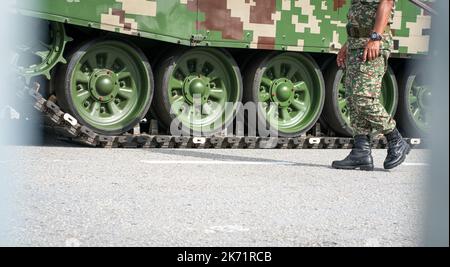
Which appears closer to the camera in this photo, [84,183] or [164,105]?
[84,183]

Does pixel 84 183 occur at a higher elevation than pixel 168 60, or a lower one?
lower

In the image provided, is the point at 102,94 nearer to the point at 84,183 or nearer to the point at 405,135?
the point at 84,183

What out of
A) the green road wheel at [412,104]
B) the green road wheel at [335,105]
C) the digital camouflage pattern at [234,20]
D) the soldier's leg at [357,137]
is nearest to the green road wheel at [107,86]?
the digital camouflage pattern at [234,20]

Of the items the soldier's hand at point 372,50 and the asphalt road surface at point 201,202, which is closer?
the asphalt road surface at point 201,202

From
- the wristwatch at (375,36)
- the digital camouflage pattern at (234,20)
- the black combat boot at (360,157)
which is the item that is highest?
the digital camouflage pattern at (234,20)

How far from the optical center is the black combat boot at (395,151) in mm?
6574

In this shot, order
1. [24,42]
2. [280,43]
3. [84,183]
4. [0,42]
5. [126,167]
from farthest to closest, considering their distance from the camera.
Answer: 1. [280,43]
2. [24,42]
3. [126,167]
4. [84,183]
5. [0,42]

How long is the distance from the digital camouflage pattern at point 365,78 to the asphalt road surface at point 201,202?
0.43m

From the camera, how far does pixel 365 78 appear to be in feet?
21.0

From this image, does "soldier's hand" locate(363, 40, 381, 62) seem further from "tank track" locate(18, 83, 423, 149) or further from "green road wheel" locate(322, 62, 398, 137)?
"green road wheel" locate(322, 62, 398, 137)

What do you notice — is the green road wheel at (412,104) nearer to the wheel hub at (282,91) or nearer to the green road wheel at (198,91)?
the wheel hub at (282,91)

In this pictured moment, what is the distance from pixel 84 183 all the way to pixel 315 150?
14.9 ft

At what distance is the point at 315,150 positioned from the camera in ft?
30.0
